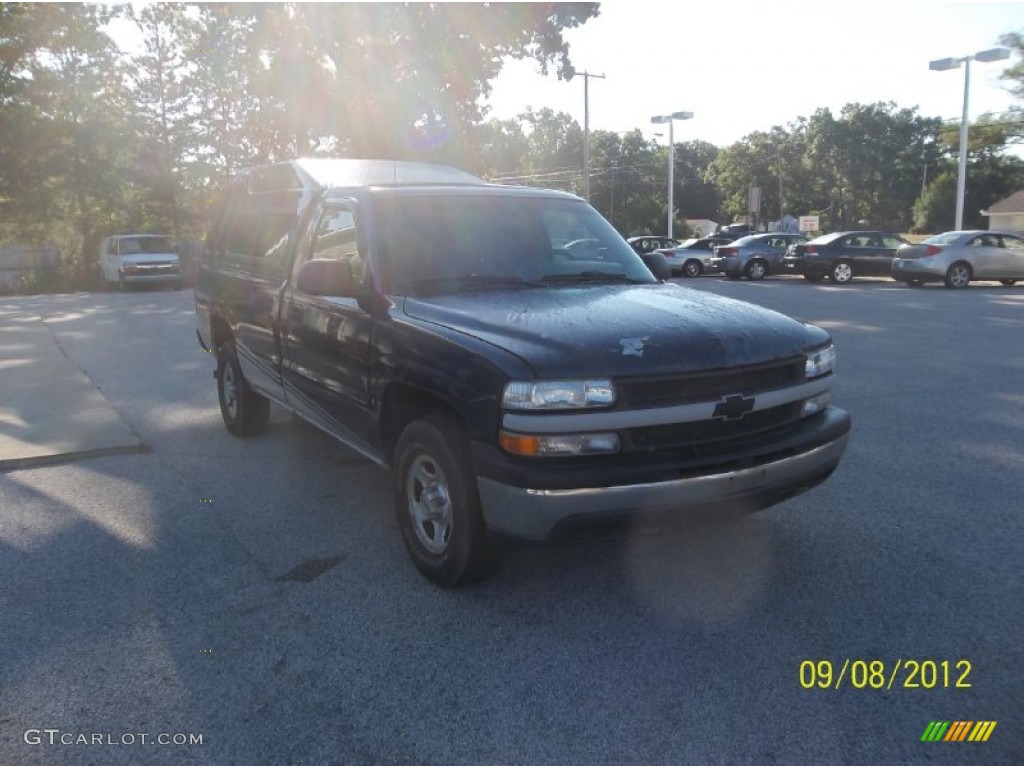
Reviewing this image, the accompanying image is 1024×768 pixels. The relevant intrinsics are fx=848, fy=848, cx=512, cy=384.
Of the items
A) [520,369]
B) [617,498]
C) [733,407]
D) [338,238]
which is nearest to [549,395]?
[520,369]

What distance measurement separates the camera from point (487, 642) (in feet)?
11.3

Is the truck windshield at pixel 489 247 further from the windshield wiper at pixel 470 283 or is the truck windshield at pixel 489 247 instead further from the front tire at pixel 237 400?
the front tire at pixel 237 400

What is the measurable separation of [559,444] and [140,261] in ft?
91.2

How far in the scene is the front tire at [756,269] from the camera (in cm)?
2753

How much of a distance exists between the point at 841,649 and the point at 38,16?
116 ft

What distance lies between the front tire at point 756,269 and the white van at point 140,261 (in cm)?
1895

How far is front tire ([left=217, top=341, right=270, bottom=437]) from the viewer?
656 centimetres

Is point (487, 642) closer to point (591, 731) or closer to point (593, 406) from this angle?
point (591, 731)

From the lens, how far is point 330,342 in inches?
184

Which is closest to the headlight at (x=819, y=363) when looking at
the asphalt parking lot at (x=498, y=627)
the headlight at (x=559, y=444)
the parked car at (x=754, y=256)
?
the asphalt parking lot at (x=498, y=627)

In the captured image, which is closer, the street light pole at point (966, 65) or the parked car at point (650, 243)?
the street light pole at point (966, 65)

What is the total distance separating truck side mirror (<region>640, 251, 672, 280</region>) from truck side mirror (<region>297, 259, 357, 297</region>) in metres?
2.00
